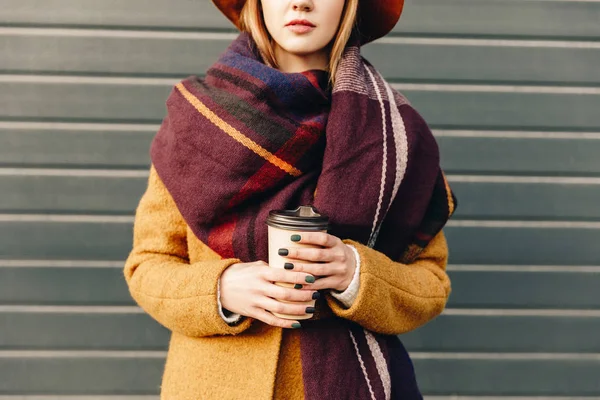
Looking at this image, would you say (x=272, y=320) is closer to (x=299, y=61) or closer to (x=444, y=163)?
(x=299, y=61)

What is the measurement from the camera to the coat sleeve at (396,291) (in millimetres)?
1242

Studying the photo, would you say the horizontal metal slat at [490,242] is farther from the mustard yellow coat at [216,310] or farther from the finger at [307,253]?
the finger at [307,253]

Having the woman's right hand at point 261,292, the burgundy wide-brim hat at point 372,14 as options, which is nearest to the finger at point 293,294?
the woman's right hand at point 261,292

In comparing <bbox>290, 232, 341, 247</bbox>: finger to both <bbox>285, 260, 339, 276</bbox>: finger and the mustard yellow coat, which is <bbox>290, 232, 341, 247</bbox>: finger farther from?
the mustard yellow coat

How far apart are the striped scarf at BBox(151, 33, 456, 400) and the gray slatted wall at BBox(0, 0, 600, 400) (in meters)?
0.90

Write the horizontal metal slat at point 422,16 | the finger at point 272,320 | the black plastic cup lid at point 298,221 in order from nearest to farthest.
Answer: the black plastic cup lid at point 298,221 → the finger at point 272,320 → the horizontal metal slat at point 422,16

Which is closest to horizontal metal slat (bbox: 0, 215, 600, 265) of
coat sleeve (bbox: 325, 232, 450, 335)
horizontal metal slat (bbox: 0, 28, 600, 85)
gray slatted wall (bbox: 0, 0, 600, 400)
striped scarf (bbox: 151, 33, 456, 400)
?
gray slatted wall (bbox: 0, 0, 600, 400)

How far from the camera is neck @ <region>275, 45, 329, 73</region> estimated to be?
1509 millimetres

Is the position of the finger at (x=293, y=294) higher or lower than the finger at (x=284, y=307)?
higher

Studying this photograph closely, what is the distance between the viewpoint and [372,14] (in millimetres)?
1635

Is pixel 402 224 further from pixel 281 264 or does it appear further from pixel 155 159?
pixel 155 159

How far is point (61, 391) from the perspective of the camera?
2283mm

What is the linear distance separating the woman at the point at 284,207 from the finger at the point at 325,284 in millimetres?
11

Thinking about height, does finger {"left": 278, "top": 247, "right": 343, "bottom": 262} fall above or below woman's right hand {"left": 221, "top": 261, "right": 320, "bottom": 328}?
above
